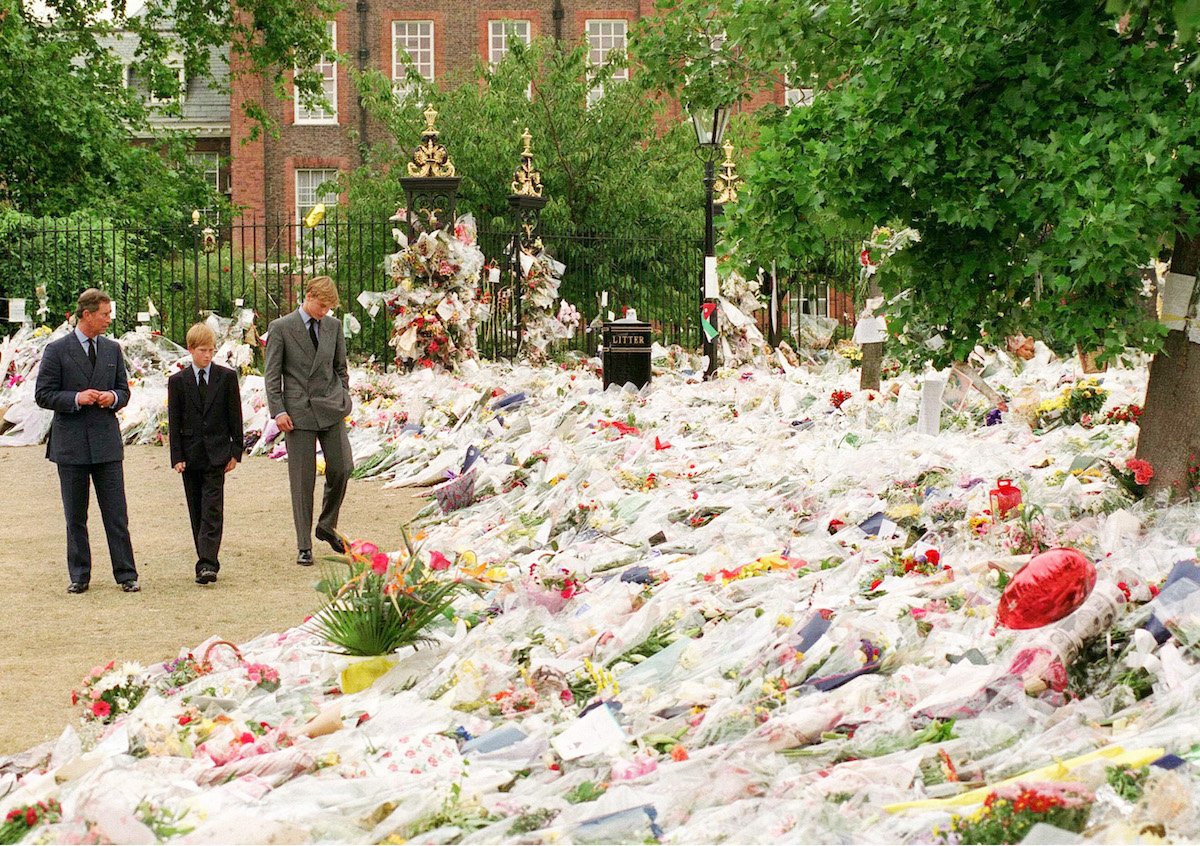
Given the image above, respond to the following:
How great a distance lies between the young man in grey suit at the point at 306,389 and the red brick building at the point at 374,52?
99.2ft

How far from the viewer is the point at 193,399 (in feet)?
30.5

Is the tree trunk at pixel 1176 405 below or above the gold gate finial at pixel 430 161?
below

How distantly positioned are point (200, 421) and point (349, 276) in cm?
997

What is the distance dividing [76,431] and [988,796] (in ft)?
21.3

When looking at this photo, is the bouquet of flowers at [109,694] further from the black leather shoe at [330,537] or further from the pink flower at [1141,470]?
the pink flower at [1141,470]

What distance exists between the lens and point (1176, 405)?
23.4 ft

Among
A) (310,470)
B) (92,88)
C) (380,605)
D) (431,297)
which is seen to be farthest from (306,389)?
(92,88)

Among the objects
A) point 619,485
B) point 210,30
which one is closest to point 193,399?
point 619,485

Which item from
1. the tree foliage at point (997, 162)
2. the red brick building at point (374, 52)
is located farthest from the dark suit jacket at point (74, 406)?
the red brick building at point (374, 52)

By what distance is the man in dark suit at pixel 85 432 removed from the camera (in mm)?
8719

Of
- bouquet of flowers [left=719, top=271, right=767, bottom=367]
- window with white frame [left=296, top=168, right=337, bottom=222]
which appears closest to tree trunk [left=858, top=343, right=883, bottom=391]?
bouquet of flowers [left=719, top=271, right=767, bottom=367]

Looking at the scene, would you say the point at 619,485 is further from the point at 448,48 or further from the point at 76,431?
the point at 448,48

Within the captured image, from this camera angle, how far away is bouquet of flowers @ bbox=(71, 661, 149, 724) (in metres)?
5.74

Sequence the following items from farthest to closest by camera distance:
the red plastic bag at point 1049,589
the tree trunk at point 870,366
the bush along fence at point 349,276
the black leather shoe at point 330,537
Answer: the bush along fence at point 349,276 → the tree trunk at point 870,366 → the black leather shoe at point 330,537 → the red plastic bag at point 1049,589
